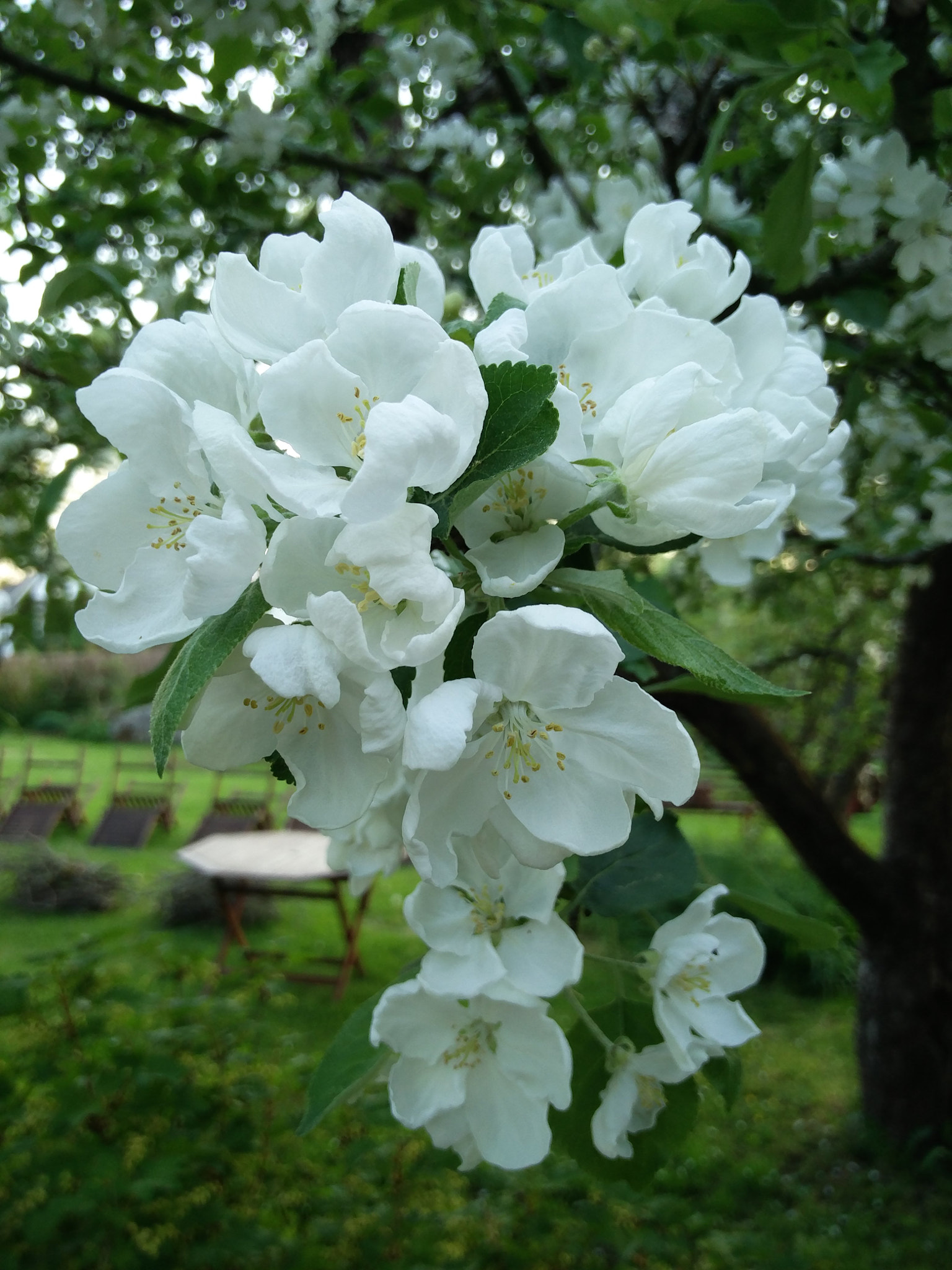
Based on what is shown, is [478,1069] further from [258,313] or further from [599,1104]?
[258,313]

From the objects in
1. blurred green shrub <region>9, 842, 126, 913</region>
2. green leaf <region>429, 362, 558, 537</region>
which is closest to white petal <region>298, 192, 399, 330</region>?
green leaf <region>429, 362, 558, 537</region>

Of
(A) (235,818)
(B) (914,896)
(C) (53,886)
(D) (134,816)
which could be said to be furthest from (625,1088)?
(D) (134,816)

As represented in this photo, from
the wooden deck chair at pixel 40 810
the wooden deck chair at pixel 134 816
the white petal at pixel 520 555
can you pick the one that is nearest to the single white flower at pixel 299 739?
the white petal at pixel 520 555

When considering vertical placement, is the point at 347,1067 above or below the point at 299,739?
below

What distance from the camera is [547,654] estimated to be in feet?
1.96

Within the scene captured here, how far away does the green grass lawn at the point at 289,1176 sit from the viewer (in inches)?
91.2

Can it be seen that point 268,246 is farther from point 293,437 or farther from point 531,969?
point 531,969

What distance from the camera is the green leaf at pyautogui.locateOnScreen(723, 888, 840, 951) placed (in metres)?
1.17

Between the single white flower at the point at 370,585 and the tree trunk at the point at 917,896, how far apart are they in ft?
12.4

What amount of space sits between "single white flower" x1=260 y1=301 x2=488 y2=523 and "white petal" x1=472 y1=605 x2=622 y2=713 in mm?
94

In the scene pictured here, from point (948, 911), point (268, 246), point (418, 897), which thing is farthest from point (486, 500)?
point (948, 911)

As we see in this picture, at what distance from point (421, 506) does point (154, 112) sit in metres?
2.22

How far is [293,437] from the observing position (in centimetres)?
61

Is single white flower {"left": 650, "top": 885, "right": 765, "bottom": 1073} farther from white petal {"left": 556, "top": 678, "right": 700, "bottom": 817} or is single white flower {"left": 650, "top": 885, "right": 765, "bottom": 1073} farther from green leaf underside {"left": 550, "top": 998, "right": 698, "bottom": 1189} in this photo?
white petal {"left": 556, "top": 678, "right": 700, "bottom": 817}
